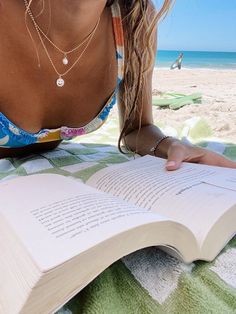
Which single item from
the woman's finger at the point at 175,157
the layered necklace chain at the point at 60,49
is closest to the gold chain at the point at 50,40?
the layered necklace chain at the point at 60,49

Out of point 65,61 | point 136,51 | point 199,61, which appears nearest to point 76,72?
point 65,61

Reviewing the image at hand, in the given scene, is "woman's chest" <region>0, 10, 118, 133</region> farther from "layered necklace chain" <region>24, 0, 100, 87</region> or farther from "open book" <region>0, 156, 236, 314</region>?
"open book" <region>0, 156, 236, 314</region>

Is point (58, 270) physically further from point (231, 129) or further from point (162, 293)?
point (231, 129)

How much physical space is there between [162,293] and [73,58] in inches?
23.7

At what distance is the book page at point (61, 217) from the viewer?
274 millimetres

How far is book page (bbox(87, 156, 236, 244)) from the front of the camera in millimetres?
388

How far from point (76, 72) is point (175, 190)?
0.46 metres

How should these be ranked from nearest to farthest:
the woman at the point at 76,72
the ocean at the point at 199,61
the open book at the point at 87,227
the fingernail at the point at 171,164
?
the open book at the point at 87,227 < the fingernail at the point at 171,164 < the woman at the point at 76,72 < the ocean at the point at 199,61

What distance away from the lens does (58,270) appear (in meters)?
0.26

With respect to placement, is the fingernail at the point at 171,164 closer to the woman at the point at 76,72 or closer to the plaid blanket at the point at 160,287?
the woman at the point at 76,72

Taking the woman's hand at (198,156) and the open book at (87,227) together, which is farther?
the woman's hand at (198,156)

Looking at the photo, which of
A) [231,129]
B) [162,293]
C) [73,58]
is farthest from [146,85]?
[162,293]

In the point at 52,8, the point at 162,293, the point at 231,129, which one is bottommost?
the point at 231,129

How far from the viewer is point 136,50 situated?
842 mm
